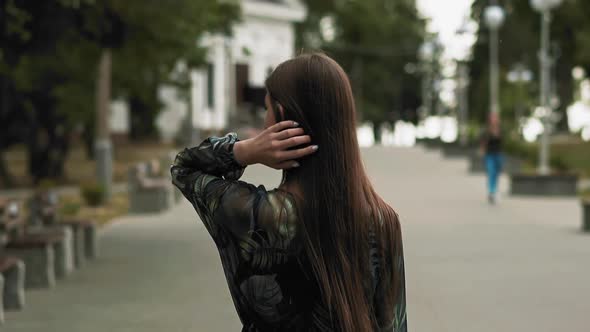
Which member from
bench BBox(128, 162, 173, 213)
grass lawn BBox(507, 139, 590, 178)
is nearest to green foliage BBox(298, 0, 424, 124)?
grass lawn BBox(507, 139, 590, 178)

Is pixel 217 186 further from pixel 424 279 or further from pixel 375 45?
pixel 375 45

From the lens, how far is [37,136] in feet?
109

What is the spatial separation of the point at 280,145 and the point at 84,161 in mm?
42103

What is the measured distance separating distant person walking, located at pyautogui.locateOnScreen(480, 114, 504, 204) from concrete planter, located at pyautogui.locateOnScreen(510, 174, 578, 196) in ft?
5.00

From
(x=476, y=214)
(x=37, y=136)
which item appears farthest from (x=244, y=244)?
(x=37, y=136)

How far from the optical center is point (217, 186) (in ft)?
10.1

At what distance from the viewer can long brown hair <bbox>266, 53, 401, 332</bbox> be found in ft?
9.61

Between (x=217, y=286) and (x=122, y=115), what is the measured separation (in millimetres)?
49172

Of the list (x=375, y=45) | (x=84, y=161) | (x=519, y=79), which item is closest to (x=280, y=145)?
(x=84, y=161)

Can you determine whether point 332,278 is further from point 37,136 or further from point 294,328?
point 37,136

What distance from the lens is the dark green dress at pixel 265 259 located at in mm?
2980

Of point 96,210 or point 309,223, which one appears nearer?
point 309,223

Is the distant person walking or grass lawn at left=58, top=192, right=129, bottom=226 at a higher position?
the distant person walking

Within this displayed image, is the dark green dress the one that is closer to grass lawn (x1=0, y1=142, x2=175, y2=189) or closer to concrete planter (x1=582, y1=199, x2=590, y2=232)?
concrete planter (x1=582, y1=199, x2=590, y2=232)
